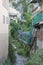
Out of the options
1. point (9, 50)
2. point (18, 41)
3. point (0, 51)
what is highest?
point (0, 51)

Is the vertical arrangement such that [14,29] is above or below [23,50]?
above

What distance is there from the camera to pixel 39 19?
24672 mm

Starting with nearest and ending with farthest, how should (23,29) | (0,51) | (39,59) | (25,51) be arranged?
(39,59)
(0,51)
(25,51)
(23,29)

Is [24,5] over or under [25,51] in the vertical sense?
over

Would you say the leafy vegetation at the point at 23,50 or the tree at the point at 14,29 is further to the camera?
the tree at the point at 14,29

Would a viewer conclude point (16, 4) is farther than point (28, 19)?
Yes

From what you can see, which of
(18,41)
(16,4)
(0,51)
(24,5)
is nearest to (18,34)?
(18,41)

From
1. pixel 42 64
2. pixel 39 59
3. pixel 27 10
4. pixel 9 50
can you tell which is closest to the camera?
pixel 42 64

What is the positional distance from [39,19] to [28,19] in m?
23.2

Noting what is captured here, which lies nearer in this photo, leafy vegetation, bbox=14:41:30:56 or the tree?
leafy vegetation, bbox=14:41:30:56

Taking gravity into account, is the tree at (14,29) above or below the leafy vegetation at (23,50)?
above

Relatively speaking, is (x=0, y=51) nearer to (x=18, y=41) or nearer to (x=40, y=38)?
(x=40, y=38)

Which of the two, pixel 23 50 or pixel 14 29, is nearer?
pixel 23 50

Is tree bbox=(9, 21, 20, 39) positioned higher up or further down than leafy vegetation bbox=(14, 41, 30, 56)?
higher up
